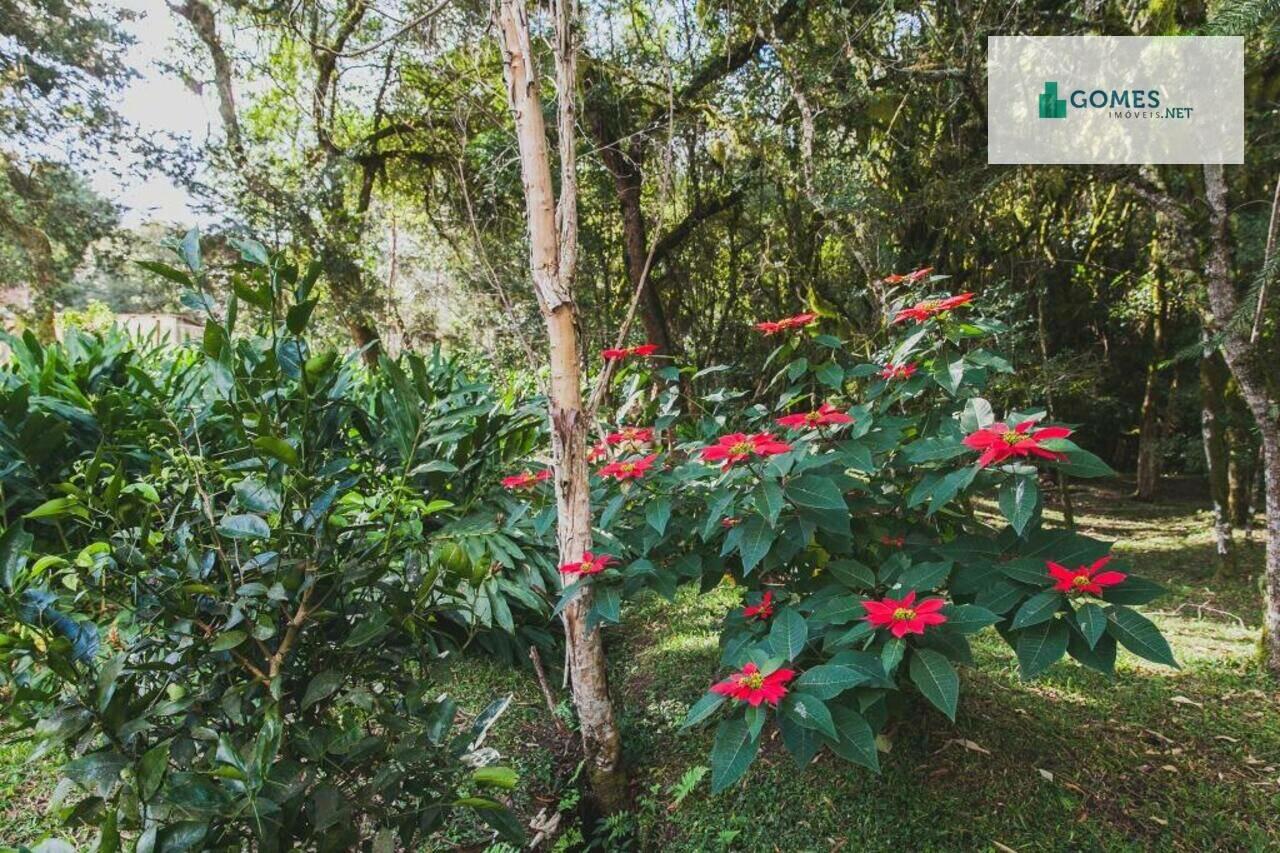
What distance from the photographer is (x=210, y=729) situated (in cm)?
104

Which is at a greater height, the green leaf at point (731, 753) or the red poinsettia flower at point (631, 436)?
the red poinsettia flower at point (631, 436)

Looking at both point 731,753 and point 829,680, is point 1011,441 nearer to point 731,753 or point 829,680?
point 829,680

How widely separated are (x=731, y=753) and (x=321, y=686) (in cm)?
67

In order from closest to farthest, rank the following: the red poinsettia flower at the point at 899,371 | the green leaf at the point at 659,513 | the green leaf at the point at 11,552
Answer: the green leaf at the point at 11,552, the green leaf at the point at 659,513, the red poinsettia flower at the point at 899,371

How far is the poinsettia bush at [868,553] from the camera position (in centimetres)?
105

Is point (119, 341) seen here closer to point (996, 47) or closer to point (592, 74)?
point (592, 74)

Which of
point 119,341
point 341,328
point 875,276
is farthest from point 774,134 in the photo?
point 341,328

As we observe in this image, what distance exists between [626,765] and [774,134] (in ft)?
12.3

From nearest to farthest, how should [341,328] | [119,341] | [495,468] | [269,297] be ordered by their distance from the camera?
[269,297]
[495,468]
[119,341]
[341,328]

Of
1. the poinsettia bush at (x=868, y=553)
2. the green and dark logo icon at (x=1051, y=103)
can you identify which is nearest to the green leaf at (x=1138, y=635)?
the poinsettia bush at (x=868, y=553)

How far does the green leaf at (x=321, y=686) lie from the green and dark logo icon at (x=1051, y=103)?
12.0ft

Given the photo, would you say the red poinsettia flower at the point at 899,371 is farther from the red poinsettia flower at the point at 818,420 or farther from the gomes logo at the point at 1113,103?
the gomes logo at the point at 1113,103

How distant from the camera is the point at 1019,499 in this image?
1.09 meters

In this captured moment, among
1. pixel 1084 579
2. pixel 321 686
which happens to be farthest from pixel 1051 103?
pixel 321 686
